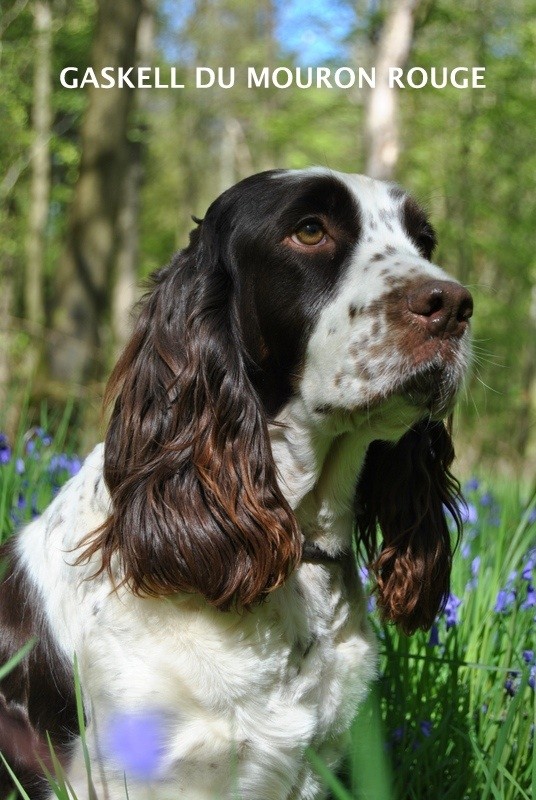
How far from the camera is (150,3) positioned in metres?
18.4

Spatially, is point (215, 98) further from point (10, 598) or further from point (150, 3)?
point (10, 598)

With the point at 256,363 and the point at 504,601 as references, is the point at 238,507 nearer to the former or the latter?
the point at 256,363

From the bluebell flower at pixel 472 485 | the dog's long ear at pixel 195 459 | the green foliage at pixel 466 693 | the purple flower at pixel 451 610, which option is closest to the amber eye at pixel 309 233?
the dog's long ear at pixel 195 459

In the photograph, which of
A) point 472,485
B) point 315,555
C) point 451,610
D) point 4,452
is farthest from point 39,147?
point 315,555

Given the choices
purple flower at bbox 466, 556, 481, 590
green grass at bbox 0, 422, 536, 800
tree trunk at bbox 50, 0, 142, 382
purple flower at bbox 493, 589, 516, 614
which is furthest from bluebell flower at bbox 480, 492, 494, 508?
tree trunk at bbox 50, 0, 142, 382

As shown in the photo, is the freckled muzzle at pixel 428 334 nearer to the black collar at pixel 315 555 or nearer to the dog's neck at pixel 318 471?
the dog's neck at pixel 318 471

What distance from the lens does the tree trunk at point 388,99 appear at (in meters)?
9.52

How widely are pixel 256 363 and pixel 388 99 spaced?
786cm

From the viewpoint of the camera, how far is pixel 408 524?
2676 mm

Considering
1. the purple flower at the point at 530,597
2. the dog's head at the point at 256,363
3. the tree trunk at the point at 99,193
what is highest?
the tree trunk at the point at 99,193

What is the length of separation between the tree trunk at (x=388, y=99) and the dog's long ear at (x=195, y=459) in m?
7.50

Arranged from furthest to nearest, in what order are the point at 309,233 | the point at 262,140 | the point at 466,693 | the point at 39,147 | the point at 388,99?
the point at 262,140, the point at 39,147, the point at 388,99, the point at 466,693, the point at 309,233

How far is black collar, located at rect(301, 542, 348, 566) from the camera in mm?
2422

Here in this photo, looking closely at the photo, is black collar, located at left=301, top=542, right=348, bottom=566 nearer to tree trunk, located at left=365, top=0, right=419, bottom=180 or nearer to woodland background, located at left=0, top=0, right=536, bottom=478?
woodland background, located at left=0, top=0, right=536, bottom=478
